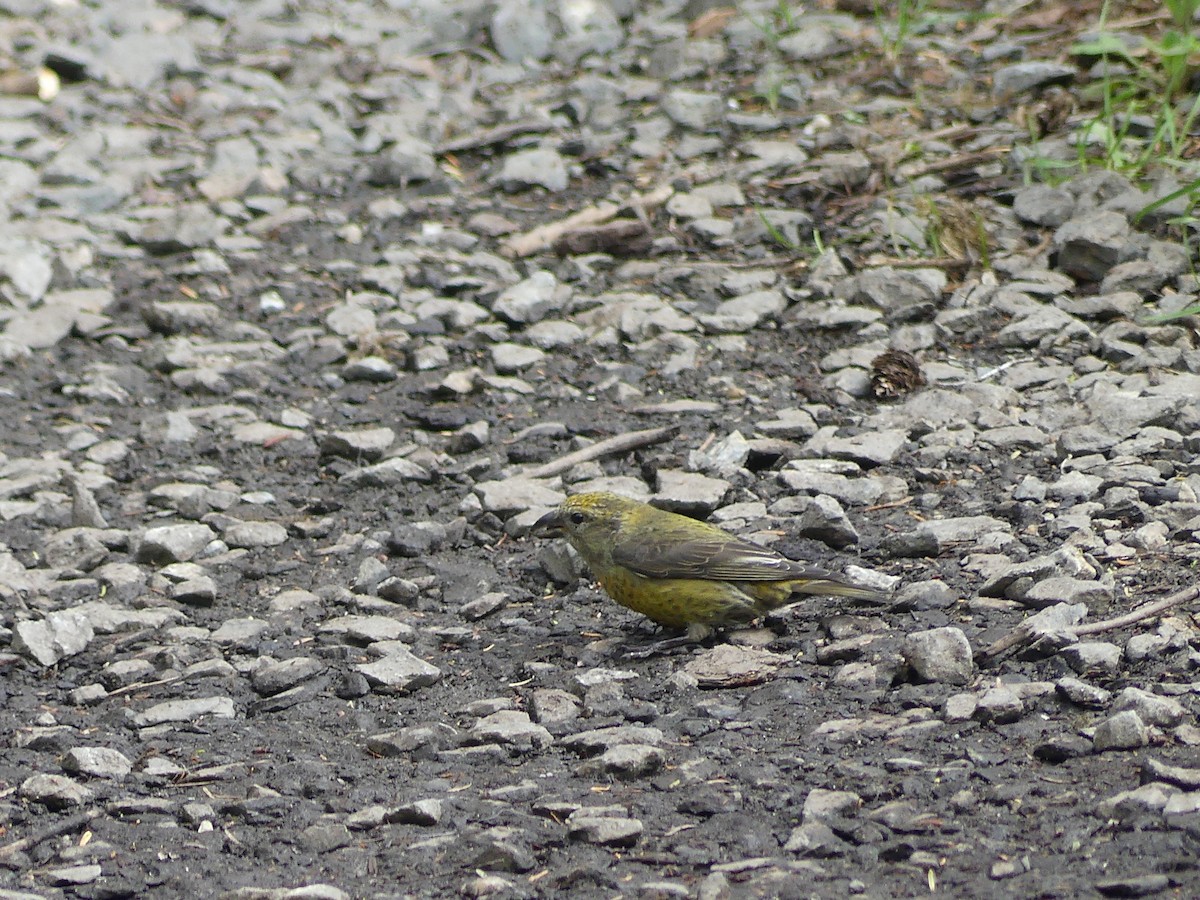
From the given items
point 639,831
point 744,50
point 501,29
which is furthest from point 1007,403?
point 501,29

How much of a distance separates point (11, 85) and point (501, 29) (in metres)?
3.90

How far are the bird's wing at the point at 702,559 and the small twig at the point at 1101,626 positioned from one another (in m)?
0.86

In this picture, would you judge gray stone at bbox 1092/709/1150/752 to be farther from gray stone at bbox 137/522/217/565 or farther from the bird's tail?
gray stone at bbox 137/522/217/565

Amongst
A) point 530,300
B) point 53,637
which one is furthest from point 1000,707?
point 530,300

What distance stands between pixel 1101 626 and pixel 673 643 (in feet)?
4.97

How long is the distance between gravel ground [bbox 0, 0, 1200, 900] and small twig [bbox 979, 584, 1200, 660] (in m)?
0.02

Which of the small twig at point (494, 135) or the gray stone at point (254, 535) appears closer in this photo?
the gray stone at point (254, 535)

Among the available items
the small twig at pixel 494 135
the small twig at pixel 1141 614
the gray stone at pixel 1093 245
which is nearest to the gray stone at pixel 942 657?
the small twig at pixel 1141 614

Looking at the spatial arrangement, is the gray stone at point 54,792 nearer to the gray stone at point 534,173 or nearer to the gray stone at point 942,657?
the gray stone at point 942,657

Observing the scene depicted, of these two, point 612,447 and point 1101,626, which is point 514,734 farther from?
point 612,447

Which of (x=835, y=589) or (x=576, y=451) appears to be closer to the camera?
(x=835, y=589)

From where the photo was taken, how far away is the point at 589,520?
18.6ft

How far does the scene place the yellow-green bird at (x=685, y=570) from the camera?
17.2ft

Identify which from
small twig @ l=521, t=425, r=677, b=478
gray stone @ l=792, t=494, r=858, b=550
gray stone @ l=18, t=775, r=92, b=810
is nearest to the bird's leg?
gray stone @ l=792, t=494, r=858, b=550
